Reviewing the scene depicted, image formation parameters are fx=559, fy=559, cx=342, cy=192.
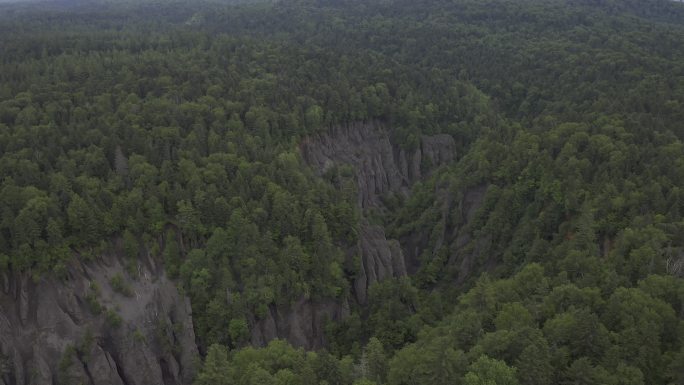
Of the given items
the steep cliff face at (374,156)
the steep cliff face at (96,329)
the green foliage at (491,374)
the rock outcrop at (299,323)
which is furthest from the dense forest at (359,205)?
the steep cliff face at (374,156)

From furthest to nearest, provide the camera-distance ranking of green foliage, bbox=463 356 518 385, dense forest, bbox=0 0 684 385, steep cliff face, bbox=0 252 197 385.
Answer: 1. steep cliff face, bbox=0 252 197 385
2. dense forest, bbox=0 0 684 385
3. green foliage, bbox=463 356 518 385

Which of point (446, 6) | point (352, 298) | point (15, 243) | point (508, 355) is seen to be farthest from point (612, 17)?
point (15, 243)

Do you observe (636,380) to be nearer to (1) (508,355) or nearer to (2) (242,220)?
(1) (508,355)

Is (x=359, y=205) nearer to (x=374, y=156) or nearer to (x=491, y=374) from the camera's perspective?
(x=374, y=156)

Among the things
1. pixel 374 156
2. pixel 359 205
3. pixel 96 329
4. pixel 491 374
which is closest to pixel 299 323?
pixel 96 329

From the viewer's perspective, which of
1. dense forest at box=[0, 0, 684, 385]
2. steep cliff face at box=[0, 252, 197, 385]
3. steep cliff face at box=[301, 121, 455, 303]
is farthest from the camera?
steep cliff face at box=[301, 121, 455, 303]

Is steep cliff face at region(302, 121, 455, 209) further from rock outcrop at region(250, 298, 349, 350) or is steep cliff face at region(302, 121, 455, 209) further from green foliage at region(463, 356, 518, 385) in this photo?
green foliage at region(463, 356, 518, 385)

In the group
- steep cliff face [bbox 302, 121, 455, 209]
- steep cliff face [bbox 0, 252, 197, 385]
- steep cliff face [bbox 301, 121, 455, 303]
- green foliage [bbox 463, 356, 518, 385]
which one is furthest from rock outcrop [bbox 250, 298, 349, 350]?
steep cliff face [bbox 302, 121, 455, 209]
